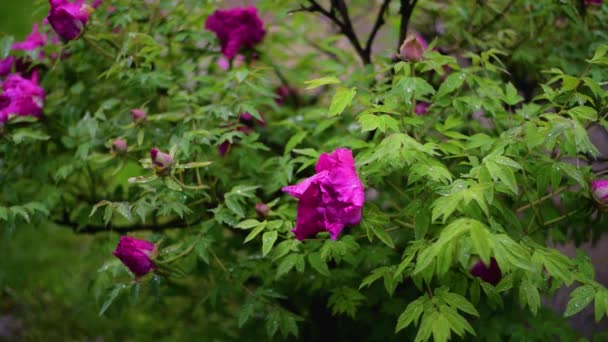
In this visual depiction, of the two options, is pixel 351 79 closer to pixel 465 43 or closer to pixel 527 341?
pixel 465 43

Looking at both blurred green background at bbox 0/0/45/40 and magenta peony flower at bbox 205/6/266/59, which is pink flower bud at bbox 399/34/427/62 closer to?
magenta peony flower at bbox 205/6/266/59

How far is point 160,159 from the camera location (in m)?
1.67

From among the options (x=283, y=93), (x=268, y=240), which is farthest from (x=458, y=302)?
(x=283, y=93)

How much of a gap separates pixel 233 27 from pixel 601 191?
1461 mm

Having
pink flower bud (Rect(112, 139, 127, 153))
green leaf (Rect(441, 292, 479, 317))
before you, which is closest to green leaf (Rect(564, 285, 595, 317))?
green leaf (Rect(441, 292, 479, 317))

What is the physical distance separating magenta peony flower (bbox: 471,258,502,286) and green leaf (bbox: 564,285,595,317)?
28 centimetres

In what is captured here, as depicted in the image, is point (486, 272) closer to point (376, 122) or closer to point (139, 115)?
point (376, 122)

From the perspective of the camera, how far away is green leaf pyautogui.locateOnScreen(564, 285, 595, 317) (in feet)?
4.75

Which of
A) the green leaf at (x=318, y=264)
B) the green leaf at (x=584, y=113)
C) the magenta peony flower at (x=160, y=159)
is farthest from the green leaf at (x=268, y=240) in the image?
the green leaf at (x=584, y=113)

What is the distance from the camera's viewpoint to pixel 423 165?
154 cm

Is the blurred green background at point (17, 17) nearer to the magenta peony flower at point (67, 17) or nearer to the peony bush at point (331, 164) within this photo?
the peony bush at point (331, 164)

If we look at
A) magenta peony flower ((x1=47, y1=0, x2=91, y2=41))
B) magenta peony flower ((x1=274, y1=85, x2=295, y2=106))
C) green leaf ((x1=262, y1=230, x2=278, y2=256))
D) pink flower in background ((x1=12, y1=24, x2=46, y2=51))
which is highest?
magenta peony flower ((x1=47, y1=0, x2=91, y2=41))

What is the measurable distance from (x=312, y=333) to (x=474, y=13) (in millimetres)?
1559

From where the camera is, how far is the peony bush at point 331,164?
1495 mm
